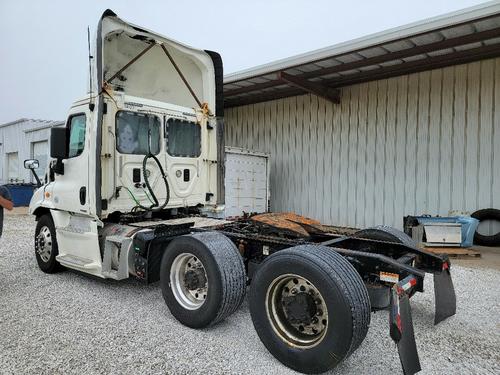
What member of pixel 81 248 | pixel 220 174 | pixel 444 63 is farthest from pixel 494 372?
pixel 444 63

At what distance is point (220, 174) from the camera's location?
Result: 6.01 m

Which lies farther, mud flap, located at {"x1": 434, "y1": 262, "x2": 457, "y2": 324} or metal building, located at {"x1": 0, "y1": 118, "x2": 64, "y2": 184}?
metal building, located at {"x1": 0, "y1": 118, "x2": 64, "y2": 184}

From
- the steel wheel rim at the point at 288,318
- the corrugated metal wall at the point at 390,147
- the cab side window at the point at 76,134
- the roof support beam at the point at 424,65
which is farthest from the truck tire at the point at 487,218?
the cab side window at the point at 76,134

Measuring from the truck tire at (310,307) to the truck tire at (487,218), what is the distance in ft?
22.4

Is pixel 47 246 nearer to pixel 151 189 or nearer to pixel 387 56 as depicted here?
pixel 151 189

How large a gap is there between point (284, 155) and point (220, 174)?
242 inches

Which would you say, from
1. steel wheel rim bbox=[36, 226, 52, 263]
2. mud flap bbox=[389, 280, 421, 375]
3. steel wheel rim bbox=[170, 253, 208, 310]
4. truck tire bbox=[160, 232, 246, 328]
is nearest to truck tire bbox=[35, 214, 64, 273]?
steel wheel rim bbox=[36, 226, 52, 263]

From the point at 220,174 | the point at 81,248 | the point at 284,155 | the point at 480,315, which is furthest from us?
the point at 284,155

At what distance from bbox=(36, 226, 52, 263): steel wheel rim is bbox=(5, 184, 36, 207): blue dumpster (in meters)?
14.4

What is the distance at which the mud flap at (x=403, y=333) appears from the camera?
2.40 metres

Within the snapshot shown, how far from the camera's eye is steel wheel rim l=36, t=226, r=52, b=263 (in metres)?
5.47

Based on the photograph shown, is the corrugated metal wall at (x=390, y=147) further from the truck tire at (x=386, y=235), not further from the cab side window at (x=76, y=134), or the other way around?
the cab side window at (x=76, y=134)

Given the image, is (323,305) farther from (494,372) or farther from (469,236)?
(469,236)

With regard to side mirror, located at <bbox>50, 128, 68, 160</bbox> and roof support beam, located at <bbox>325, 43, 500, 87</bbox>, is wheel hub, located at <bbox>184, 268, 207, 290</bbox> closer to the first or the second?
side mirror, located at <bbox>50, 128, 68, 160</bbox>
